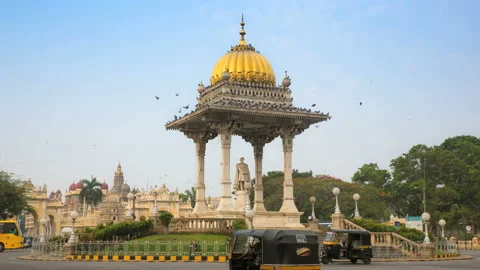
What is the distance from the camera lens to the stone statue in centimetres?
3594

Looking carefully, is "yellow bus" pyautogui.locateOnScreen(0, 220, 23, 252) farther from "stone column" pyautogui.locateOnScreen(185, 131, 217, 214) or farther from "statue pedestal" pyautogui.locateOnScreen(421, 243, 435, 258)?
"statue pedestal" pyautogui.locateOnScreen(421, 243, 435, 258)

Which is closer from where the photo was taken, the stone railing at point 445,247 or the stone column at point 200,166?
the stone railing at point 445,247

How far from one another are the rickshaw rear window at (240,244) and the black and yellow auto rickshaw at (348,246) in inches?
446

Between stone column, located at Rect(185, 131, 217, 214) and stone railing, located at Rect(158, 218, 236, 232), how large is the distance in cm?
257

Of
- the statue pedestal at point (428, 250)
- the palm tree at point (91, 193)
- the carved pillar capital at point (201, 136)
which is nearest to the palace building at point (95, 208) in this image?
the palm tree at point (91, 193)

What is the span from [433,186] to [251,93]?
3701 centimetres

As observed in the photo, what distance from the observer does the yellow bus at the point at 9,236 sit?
156ft

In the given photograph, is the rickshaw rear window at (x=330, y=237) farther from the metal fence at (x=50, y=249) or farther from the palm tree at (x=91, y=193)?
the palm tree at (x=91, y=193)

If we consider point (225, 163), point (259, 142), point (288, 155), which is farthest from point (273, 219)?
point (259, 142)

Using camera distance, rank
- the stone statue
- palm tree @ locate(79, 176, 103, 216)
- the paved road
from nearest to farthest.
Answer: the paved road
the stone statue
palm tree @ locate(79, 176, 103, 216)

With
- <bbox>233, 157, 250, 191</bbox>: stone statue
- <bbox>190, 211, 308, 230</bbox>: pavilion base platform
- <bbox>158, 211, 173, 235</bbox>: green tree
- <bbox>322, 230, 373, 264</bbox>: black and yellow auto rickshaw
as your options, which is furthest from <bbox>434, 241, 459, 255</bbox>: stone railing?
<bbox>158, 211, 173, 235</bbox>: green tree

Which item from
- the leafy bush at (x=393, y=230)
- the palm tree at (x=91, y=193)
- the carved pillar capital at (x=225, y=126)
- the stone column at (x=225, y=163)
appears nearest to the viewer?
the stone column at (x=225, y=163)

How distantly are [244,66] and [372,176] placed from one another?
40251 mm

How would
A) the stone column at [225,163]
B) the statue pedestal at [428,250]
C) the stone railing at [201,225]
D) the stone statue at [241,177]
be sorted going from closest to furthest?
the statue pedestal at [428,250] < the stone railing at [201,225] < the stone column at [225,163] < the stone statue at [241,177]
